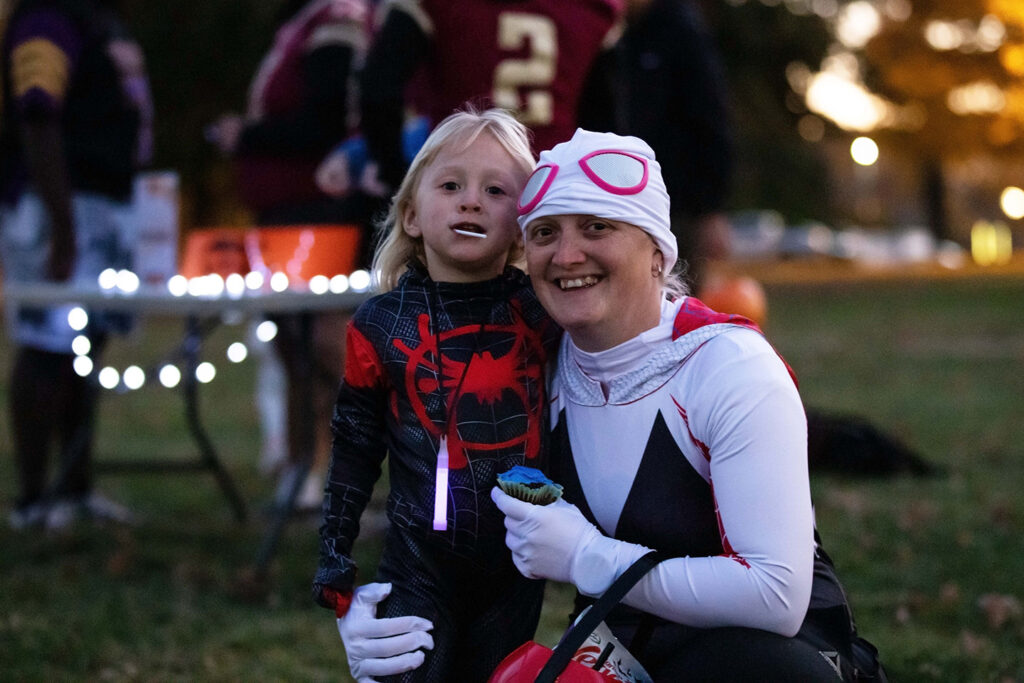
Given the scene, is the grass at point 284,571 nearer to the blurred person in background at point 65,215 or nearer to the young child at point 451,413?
the blurred person in background at point 65,215

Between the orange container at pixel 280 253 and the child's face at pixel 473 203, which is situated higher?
the child's face at pixel 473 203

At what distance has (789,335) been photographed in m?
15.0

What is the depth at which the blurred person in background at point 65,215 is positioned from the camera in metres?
4.70

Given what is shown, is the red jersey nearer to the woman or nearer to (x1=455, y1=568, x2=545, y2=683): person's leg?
the woman

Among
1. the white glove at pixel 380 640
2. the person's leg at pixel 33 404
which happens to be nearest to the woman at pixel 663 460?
the white glove at pixel 380 640

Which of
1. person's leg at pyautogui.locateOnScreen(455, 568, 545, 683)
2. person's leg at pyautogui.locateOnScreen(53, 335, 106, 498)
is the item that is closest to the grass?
person's leg at pyautogui.locateOnScreen(53, 335, 106, 498)

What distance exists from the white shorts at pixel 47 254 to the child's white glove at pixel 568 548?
3.32 meters

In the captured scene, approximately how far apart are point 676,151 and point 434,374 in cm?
304

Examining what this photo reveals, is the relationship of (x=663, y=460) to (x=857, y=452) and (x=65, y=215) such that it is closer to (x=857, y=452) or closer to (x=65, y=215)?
(x=65, y=215)

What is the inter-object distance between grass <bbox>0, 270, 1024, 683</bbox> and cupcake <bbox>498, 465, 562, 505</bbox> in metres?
1.40

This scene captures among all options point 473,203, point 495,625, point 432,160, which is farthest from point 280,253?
point 495,625

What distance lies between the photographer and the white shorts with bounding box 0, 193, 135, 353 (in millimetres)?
4879

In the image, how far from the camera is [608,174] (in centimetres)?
212

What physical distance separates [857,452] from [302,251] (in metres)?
3.34
